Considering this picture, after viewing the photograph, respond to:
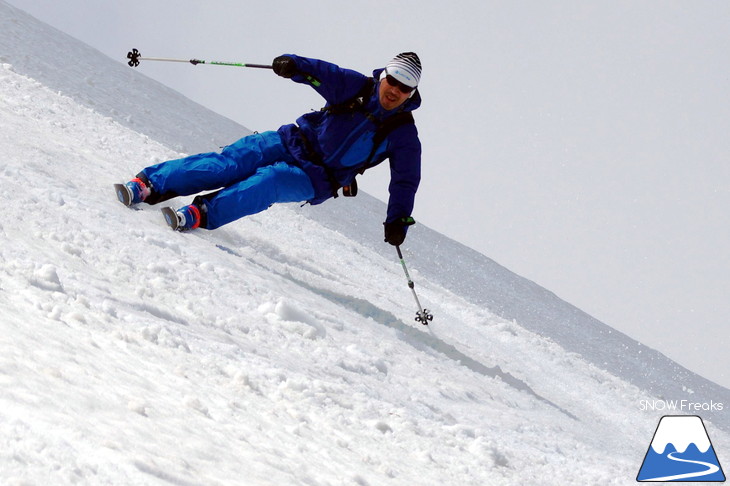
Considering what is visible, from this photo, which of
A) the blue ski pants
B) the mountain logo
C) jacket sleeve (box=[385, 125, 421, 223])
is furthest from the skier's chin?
the mountain logo

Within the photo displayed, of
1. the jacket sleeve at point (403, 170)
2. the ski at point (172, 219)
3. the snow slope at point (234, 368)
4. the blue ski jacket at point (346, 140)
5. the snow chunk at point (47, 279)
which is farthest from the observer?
the jacket sleeve at point (403, 170)

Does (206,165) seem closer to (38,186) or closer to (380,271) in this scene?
(38,186)

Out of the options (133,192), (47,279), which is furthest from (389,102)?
(47,279)

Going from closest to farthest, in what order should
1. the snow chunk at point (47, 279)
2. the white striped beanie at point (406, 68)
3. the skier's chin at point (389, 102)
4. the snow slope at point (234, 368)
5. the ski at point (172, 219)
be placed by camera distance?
the snow slope at point (234, 368), the snow chunk at point (47, 279), the ski at point (172, 219), the white striped beanie at point (406, 68), the skier's chin at point (389, 102)

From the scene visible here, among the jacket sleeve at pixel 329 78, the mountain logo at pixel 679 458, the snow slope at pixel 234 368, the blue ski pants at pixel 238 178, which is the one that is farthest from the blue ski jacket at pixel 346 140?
the mountain logo at pixel 679 458

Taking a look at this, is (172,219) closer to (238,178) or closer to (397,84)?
(238,178)

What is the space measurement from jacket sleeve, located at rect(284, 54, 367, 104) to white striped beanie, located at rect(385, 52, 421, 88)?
0.32 metres

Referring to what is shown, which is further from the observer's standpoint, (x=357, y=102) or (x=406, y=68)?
(x=357, y=102)

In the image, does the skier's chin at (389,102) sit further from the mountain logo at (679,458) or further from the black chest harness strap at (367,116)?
the mountain logo at (679,458)

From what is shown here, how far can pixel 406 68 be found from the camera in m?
5.95

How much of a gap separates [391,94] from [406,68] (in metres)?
0.23

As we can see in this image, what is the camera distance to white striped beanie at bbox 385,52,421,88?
5.93 metres

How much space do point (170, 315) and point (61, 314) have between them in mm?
769

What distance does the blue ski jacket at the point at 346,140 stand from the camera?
6.15 metres
